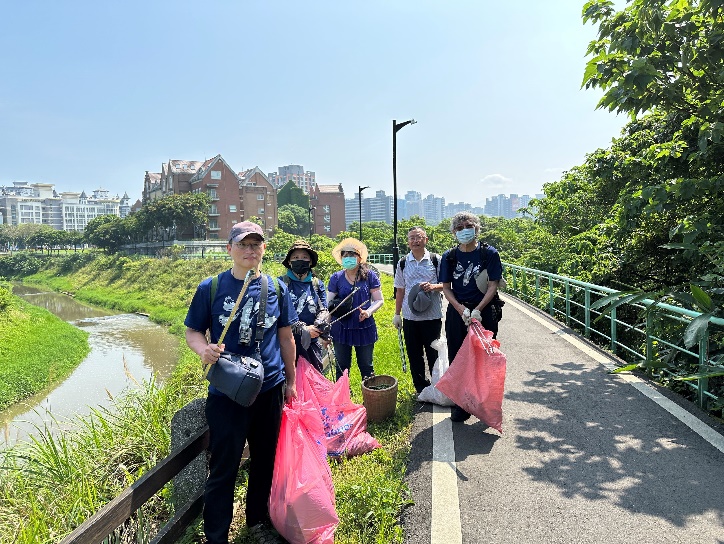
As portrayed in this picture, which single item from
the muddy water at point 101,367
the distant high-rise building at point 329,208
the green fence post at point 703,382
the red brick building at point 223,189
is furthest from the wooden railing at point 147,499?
the distant high-rise building at point 329,208

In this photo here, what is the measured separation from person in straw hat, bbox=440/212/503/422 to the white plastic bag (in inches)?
7.7

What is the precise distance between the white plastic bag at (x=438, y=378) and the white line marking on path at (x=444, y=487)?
21cm

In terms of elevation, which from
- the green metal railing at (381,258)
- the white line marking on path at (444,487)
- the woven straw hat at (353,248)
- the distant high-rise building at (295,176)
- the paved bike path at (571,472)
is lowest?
the green metal railing at (381,258)

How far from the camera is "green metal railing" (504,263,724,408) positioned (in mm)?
4156

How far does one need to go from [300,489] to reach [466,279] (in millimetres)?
2263

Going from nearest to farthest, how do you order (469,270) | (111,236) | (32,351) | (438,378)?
(469,270) < (438,378) < (32,351) < (111,236)

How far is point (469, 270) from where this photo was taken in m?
4.00

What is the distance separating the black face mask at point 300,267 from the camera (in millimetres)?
3619

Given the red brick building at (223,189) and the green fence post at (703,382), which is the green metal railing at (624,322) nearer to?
the green fence post at (703,382)

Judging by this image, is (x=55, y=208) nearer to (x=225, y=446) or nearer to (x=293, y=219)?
(x=293, y=219)

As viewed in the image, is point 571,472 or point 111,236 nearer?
point 571,472

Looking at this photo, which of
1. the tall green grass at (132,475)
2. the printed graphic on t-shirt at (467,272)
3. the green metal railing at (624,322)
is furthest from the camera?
the green metal railing at (624,322)

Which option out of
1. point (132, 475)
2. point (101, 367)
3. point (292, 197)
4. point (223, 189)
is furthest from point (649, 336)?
point (292, 197)

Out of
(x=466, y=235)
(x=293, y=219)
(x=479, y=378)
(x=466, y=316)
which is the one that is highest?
(x=293, y=219)
